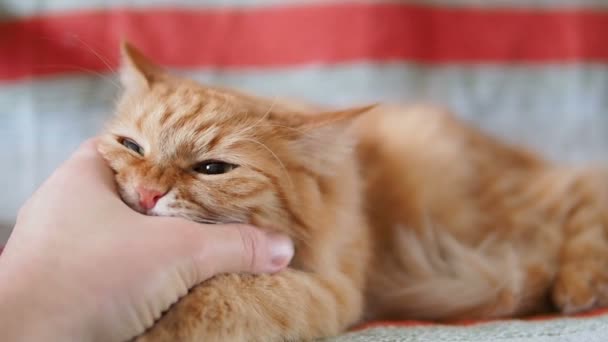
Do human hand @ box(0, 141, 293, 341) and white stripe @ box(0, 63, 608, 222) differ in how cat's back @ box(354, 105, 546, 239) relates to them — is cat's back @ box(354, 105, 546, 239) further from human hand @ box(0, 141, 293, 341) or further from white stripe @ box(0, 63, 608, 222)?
human hand @ box(0, 141, 293, 341)

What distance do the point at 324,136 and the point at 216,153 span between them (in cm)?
24

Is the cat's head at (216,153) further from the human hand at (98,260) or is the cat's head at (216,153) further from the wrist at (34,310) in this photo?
the wrist at (34,310)

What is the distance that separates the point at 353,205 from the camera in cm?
136

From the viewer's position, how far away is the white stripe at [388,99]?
1982 mm

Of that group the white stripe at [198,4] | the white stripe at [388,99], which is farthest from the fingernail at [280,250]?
the white stripe at [198,4]

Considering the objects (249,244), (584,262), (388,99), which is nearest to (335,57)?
(388,99)

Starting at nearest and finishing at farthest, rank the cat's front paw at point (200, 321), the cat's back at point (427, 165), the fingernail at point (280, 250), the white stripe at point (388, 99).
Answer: the cat's front paw at point (200, 321)
the fingernail at point (280, 250)
the cat's back at point (427, 165)
the white stripe at point (388, 99)

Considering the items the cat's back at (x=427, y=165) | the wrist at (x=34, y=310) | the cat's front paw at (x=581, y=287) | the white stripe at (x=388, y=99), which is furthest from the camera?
the white stripe at (x=388, y=99)

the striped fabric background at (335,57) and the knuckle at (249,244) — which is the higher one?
the striped fabric background at (335,57)

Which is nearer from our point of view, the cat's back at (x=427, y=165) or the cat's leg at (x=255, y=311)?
the cat's leg at (x=255, y=311)

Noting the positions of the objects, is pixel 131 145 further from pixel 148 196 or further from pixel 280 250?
pixel 280 250

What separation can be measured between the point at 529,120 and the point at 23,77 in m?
1.82

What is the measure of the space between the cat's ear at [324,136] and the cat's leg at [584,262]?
701 mm

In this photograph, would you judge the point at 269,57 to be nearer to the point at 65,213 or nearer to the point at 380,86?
the point at 380,86
